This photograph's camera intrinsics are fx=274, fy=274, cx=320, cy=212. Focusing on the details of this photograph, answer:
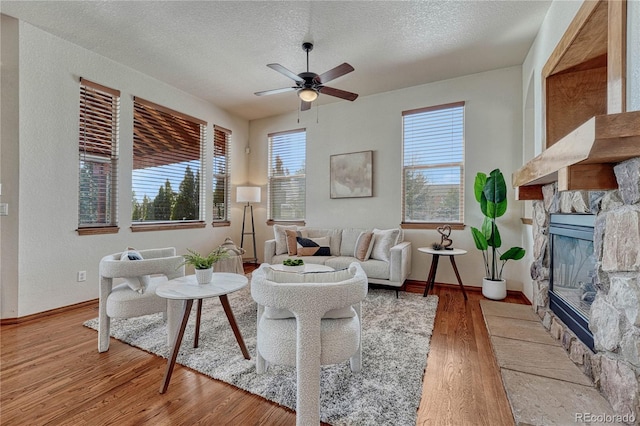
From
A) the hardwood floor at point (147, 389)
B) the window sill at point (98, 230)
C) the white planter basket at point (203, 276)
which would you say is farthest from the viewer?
the window sill at point (98, 230)

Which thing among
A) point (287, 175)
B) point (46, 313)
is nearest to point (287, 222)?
point (287, 175)

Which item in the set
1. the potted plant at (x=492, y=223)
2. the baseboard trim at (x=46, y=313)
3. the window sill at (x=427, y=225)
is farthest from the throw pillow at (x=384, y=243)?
the baseboard trim at (x=46, y=313)

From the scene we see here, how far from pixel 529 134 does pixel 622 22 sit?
2.20 metres

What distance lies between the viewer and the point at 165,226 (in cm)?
399

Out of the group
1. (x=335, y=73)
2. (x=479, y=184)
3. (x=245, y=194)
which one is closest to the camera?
(x=335, y=73)

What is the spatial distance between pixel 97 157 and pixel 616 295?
4.66m

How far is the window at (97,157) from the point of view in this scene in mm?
3156

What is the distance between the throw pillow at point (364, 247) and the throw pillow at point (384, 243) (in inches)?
3.1

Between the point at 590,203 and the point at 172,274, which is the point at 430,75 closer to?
the point at 590,203

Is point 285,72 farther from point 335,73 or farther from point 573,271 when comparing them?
point 573,271

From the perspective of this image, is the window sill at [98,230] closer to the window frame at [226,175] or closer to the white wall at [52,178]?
the white wall at [52,178]

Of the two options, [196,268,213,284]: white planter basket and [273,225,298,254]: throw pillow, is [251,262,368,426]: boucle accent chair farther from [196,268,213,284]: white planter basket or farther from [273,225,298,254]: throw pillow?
[273,225,298,254]: throw pillow

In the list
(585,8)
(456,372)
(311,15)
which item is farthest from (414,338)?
(311,15)

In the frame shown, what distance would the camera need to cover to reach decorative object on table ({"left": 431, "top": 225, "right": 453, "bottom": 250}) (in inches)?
138
